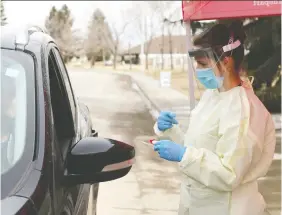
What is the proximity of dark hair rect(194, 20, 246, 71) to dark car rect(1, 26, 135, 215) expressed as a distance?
696 millimetres

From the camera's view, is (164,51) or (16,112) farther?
(164,51)

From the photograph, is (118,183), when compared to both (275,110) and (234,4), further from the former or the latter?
(275,110)

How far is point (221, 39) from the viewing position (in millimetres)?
2660

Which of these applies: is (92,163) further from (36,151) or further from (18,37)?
(18,37)

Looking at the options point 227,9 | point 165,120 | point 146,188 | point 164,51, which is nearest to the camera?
point 165,120

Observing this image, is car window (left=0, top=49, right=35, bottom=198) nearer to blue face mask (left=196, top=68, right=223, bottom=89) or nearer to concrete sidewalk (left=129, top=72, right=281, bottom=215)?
blue face mask (left=196, top=68, right=223, bottom=89)

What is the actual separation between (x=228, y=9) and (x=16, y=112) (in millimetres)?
7617

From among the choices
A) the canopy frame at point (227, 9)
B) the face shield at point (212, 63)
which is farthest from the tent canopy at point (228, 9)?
the face shield at point (212, 63)

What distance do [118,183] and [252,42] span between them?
9336 millimetres

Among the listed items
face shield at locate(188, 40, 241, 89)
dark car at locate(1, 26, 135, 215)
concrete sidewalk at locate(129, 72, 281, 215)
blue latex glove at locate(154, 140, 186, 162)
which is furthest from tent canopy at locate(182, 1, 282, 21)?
dark car at locate(1, 26, 135, 215)

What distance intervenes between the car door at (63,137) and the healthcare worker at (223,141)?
17.7 inches

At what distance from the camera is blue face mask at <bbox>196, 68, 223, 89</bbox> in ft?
8.75

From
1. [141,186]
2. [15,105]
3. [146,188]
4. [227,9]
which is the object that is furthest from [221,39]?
[227,9]

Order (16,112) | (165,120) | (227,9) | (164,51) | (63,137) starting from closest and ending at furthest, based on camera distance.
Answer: (16,112) → (63,137) → (165,120) → (227,9) → (164,51)
